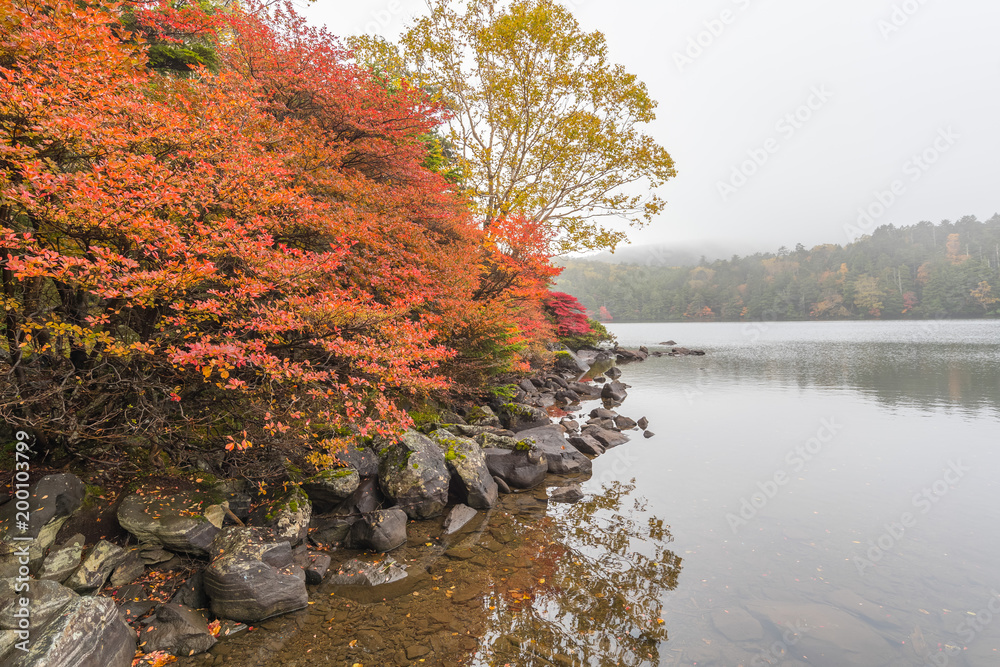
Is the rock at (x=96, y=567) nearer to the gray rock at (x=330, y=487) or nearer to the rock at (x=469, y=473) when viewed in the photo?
the gray rock at (x=330, y=487)

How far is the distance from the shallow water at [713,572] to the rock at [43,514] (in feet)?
7.12

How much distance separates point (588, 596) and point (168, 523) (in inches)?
205

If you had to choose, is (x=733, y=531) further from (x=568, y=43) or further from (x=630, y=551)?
(x=568, y=43)

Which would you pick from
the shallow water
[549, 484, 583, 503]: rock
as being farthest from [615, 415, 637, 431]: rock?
[549, 484, 583, 503]: rock

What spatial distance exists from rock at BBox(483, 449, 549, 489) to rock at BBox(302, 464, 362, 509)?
3051 millimetres

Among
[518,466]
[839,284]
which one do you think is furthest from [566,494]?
[839,284]

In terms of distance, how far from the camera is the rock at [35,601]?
3537 mm

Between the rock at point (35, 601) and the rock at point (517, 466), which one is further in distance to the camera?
the rock at point (517, 466)

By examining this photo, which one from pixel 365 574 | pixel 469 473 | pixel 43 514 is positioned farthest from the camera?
pixel 469 473

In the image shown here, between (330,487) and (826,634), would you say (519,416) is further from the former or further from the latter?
(826,634)

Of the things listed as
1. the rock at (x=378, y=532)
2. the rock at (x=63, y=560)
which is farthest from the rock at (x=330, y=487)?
the rock at (x=63, y=560)

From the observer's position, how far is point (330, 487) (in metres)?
6.69

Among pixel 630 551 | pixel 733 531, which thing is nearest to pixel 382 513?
pixel 630 551

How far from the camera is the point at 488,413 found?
12.4 metres
